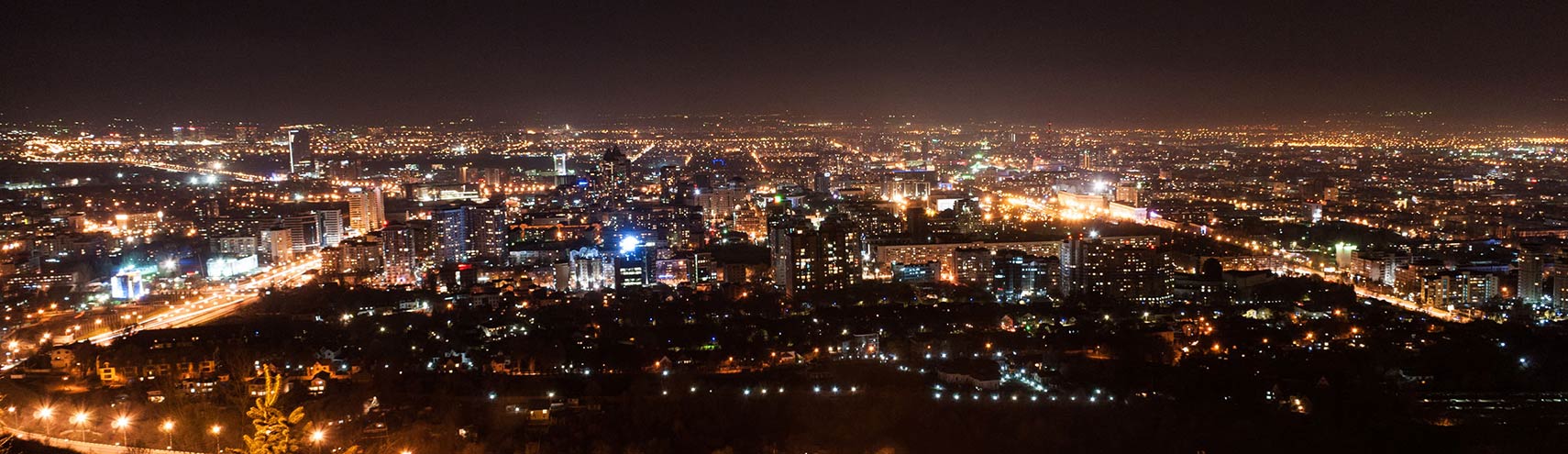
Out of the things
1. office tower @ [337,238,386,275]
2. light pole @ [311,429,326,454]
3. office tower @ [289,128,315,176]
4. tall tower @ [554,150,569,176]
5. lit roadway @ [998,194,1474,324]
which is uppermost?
office tower @ [289,128,315,176]

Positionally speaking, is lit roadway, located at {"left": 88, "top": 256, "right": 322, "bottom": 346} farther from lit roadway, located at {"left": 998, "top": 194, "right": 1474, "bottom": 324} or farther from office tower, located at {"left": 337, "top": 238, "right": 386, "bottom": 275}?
lit roadway, located at {"left": 998, "top": 194, "right": 1474, "bottom": 324}

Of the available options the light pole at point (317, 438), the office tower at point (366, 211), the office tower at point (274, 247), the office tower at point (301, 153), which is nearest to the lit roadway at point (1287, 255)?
the light pole at point (317, 438)

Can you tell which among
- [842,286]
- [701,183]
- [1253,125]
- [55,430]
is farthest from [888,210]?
[1253,125]

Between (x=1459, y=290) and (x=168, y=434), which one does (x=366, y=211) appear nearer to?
(x=168, y=434)

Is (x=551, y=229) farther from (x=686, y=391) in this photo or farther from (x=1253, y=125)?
(x=1253, y=125)

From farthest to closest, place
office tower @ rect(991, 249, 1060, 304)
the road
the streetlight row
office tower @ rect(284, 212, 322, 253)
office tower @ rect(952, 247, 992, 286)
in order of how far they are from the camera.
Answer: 1. office tower @ rect(284, 212, 322, 253)
2. office tower @ rect(952, 247, 992, 286)
3. office tower @ rect(991, 249, 1060, 304)
4. the streetlight row
5. the road

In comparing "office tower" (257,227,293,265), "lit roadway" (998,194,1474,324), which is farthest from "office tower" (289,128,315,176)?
"lit roadway" (998,194,1474,324)

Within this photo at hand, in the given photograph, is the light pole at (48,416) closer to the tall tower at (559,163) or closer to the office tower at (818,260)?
the office tower at (818,260)
